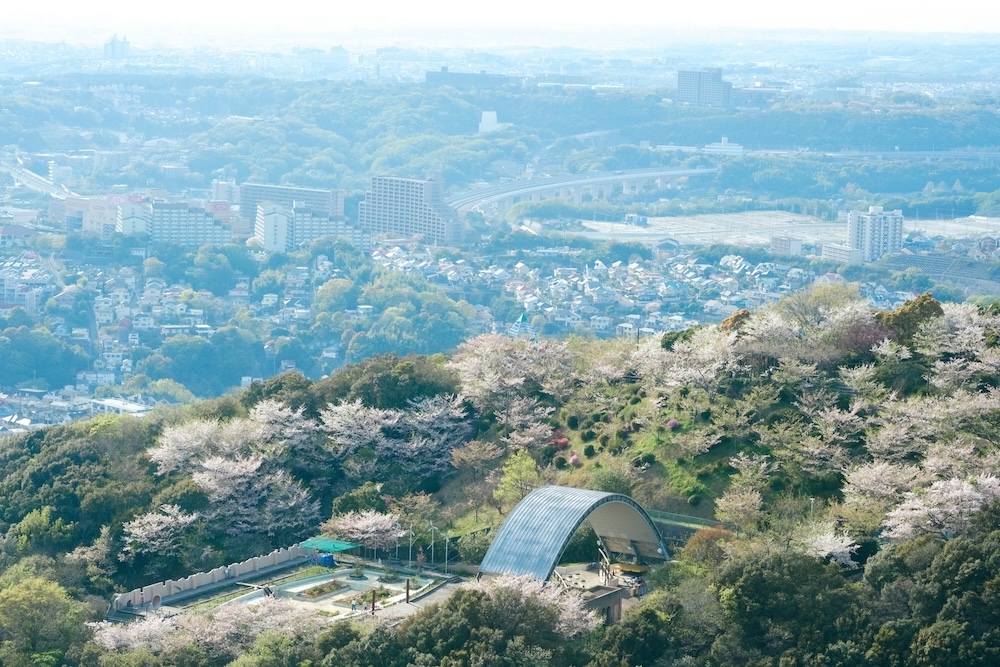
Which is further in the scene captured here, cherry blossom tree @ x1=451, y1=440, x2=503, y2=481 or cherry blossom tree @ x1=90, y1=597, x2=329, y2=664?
cherry blossom tree @ x1=451, y1=440, x2=503, y2=481

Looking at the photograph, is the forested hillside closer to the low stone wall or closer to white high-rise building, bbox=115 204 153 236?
the low stone wall

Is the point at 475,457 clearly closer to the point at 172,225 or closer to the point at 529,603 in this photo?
the point at 529,603

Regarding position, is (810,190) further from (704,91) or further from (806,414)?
(806,414)

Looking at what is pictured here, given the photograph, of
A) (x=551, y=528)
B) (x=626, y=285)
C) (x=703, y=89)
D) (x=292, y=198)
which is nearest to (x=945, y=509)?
(x=551, y=528)

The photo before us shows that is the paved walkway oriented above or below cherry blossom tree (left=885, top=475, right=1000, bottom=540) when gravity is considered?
below

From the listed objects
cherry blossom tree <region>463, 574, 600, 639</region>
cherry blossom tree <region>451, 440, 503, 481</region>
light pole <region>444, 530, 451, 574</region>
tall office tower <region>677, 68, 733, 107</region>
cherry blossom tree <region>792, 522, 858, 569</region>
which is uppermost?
cherry blossom tree <region>792, 522, 858, 569</region>

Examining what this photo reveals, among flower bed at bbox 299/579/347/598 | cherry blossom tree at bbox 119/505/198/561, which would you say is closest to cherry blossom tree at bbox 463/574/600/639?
flower bed at bbox 299/579/347/598

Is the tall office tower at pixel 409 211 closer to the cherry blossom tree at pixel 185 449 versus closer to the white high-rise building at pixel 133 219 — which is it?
the white high-rise building at pixel 133 219

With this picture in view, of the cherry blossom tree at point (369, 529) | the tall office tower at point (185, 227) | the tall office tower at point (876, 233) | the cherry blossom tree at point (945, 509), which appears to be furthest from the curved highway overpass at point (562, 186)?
the cherry blossom tree at point (945, 509)
